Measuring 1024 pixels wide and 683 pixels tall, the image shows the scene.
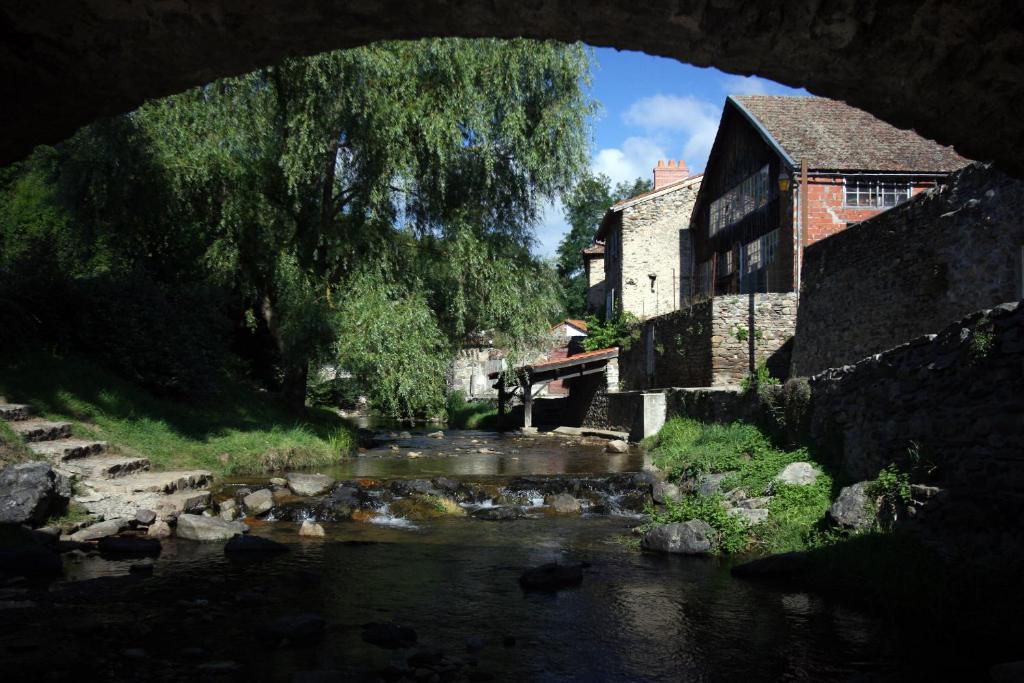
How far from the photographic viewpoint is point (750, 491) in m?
9.58

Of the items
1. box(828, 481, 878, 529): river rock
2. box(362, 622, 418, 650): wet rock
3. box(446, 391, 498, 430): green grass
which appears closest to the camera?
box(362, 622, 418, 650): wet rock

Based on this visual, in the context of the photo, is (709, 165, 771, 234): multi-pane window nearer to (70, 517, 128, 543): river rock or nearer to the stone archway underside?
(70, 517, 128, 543): river rock

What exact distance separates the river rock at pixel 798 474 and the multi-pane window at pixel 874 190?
490 inches

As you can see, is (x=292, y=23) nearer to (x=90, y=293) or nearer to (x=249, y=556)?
(x=249, y=556)

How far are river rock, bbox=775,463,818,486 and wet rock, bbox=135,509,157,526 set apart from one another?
701 centimetres

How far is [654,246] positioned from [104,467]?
77.1ft

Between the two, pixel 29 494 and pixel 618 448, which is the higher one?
pixel 29 494

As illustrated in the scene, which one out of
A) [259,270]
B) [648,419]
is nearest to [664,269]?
[648,419]

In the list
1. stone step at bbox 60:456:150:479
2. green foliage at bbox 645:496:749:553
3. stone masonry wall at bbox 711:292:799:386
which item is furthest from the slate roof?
stone step at bbox 60:456:150:479

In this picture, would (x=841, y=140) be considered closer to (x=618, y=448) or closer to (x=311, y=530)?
(x=618, y=448)

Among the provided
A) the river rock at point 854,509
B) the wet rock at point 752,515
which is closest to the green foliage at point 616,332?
the wet rock at point 752,515

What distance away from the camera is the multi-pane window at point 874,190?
19500mm

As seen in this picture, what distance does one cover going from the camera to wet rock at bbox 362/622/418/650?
4910mm

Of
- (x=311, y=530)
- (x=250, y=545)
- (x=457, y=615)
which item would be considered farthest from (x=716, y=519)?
(x=250, y=545)
